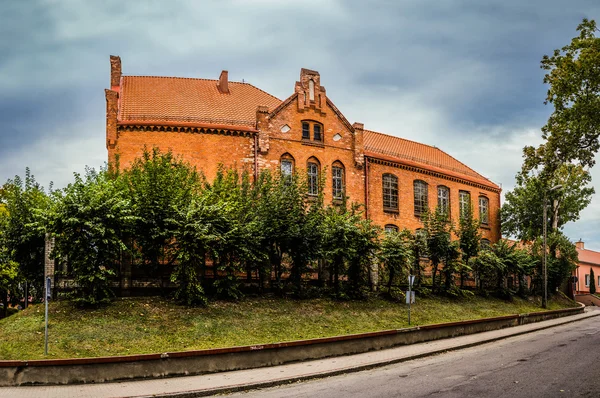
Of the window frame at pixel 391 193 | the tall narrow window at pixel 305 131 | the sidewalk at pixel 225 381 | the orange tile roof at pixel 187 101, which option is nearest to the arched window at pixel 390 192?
the window frame at pixel 391 193

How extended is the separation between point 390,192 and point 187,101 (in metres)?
13.9

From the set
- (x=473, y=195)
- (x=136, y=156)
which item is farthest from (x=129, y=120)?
(x=473, y=195)

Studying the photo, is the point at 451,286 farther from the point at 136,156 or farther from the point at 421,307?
the point at 136,156

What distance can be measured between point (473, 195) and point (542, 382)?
105ft

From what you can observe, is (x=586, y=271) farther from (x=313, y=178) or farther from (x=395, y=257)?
(x=395, y=257)

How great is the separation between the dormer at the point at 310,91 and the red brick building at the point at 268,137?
0.19ft

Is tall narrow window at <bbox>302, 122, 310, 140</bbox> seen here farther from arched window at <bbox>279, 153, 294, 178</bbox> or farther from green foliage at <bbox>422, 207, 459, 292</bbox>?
green foliage at <bbox>422, 207, 459, 292</bbox>

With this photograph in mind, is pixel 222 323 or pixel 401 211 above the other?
pixel 401 211

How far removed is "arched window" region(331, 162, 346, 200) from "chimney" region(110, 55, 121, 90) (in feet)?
44.9

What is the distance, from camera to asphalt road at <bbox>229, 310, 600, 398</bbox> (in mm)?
12414

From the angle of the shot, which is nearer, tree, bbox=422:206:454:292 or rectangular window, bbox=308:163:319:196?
tree, bbox=422:206:454:292

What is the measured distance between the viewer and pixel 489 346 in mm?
20875

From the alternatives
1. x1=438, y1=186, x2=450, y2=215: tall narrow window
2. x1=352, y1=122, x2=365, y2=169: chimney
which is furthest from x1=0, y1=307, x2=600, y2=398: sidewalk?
x1=438, y1=186, x2=450, y2=215: tall narrow window

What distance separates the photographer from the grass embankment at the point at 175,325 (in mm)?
15898
